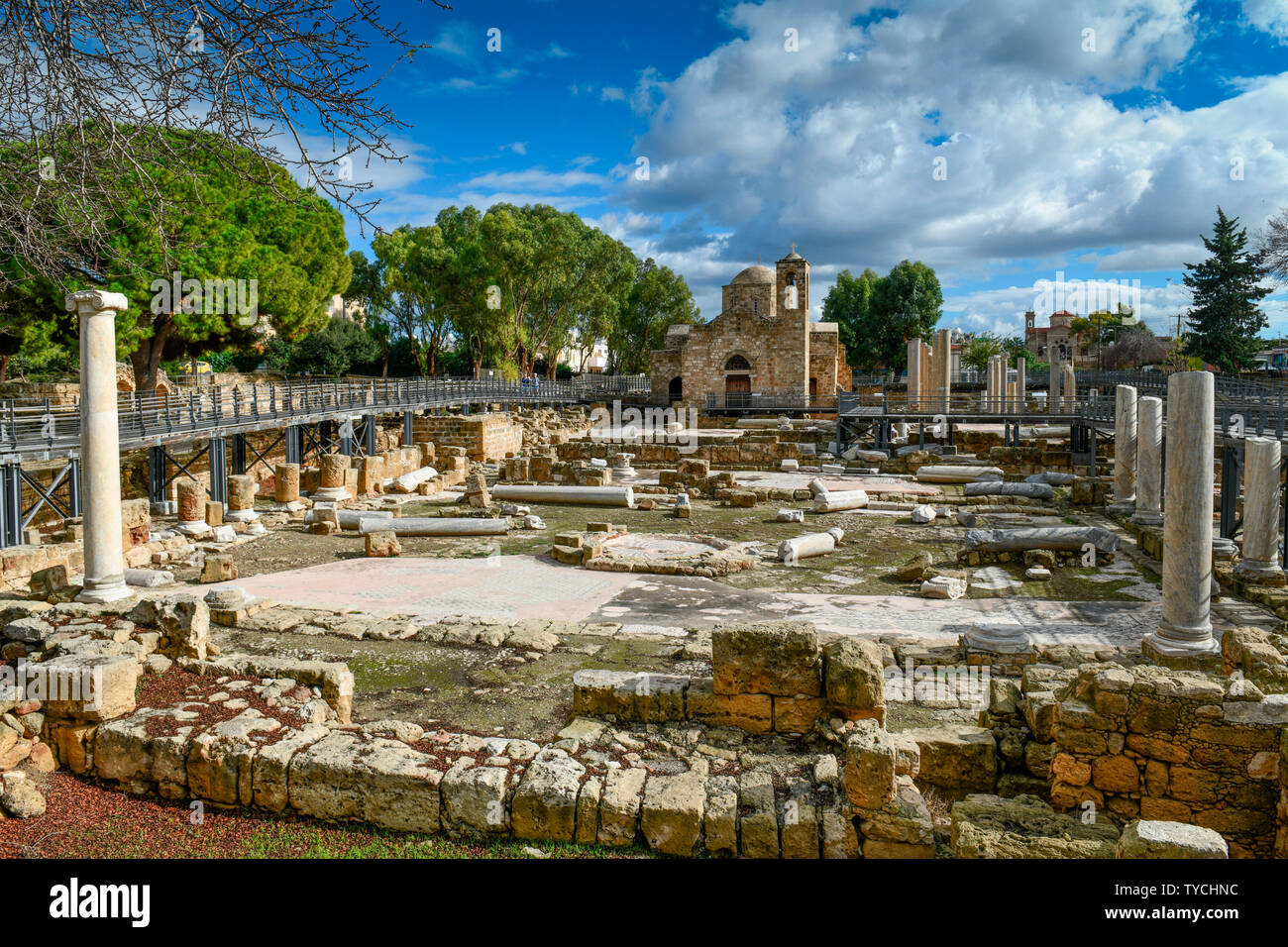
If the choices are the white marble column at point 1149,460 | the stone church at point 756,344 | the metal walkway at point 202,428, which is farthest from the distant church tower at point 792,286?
the white marble column at point 1149,460

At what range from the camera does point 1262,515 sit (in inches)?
463

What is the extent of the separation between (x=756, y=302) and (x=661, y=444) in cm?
2042

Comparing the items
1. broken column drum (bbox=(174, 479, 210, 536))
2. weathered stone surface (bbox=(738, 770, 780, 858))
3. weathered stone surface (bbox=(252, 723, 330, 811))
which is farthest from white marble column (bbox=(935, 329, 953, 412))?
weathered stone surface (bbox=(252, 723, 330, 811))

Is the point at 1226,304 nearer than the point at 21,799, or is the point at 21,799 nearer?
the point at 21,799

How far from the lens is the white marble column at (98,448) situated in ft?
31.6

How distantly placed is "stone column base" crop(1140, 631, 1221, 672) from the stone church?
36.4m

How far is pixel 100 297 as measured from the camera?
9.45 metres

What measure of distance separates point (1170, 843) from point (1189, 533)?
6.18 meters

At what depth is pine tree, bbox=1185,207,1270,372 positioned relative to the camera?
1718 inches

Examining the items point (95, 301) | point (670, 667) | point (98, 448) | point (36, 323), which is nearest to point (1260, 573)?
point (670, 667)

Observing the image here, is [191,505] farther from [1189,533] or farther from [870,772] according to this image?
[1189,533]

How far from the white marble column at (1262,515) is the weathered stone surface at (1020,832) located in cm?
900

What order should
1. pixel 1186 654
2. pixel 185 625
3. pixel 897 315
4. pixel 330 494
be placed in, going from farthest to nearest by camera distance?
pixel 897 315 < pixel 330 494 < pixel 1186 654 < pixel 185 625
